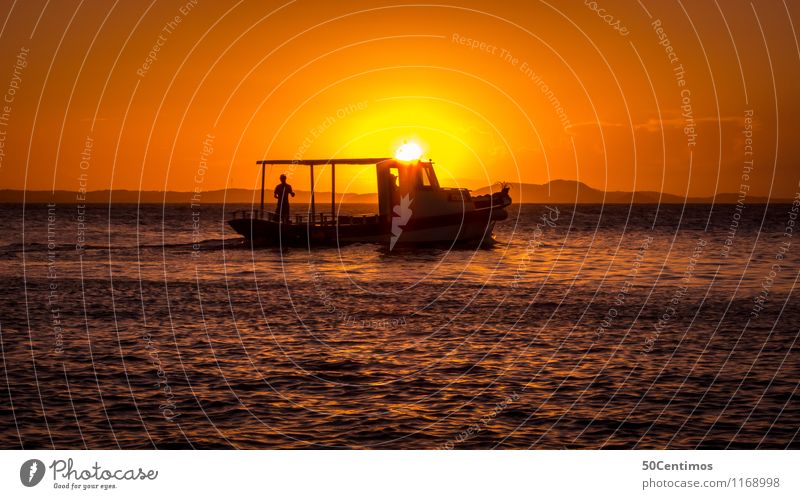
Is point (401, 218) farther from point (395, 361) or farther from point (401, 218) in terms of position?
point (395, 361)

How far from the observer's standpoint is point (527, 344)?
24234 mm

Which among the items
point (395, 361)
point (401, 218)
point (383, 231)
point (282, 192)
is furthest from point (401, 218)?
point (395, 361)

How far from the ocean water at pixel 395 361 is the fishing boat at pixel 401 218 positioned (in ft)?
43.2

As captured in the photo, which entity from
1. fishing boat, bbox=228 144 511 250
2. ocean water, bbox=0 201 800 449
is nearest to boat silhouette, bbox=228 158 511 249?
fishing boat, bbox=228 144 511 250

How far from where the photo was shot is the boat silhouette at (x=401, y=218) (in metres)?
56.0

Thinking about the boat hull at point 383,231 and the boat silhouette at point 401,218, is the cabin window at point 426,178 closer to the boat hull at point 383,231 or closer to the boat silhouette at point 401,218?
the boat silhouette at point 401,218

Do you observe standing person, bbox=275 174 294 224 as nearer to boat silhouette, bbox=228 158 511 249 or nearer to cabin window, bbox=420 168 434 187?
boat silhouette, bbox=228 158 511 249

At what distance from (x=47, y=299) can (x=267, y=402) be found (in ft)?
59.2

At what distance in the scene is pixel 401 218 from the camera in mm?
57562

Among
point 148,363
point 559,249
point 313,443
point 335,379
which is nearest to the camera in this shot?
point 313,443
